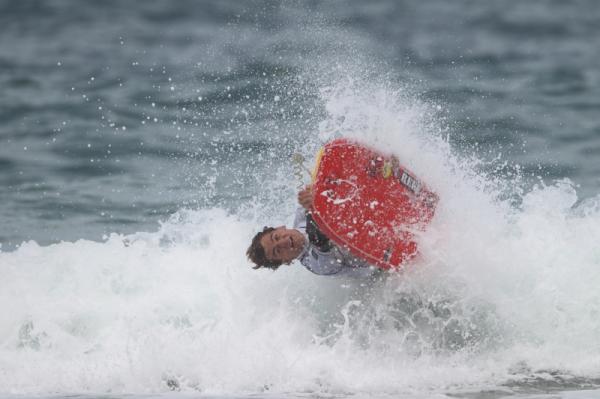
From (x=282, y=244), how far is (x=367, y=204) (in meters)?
0.83

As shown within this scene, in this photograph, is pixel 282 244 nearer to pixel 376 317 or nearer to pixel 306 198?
pixel 306 198

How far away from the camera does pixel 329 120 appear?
7.33 meters

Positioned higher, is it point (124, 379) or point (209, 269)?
point (209, 269)

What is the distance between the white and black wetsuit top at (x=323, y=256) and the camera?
679 cm

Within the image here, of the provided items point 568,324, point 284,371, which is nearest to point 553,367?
point 568,324

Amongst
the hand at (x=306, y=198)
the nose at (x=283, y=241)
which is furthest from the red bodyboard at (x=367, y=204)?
the nose at (x=283, y=241)

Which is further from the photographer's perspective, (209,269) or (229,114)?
(229,114)

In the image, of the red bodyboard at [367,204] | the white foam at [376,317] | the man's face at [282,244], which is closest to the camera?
the white foam at [376,317]

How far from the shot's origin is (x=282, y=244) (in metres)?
6.52

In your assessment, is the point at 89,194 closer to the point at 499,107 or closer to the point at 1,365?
the point at 1,365

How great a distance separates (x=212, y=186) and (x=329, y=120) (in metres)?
5.38

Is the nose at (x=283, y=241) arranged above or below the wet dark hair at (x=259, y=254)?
above

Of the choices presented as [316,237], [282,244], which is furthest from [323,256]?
[282,244]

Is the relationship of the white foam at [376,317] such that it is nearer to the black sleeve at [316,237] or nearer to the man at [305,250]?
the man at [305,250]
